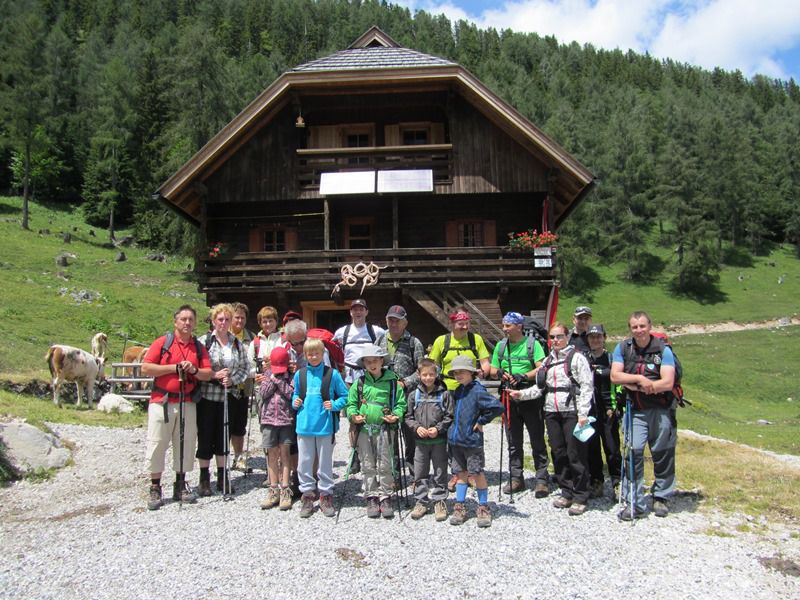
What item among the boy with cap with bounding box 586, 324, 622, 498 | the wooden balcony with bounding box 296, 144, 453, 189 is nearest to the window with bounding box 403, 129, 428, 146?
the wooden balcony with bounding box 296, 144, 453, 189

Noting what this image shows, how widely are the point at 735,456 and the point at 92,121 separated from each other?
6883 cm

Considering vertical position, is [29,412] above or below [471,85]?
below

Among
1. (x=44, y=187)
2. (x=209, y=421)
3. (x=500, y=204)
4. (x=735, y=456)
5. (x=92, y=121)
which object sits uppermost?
(x=92, y=121)

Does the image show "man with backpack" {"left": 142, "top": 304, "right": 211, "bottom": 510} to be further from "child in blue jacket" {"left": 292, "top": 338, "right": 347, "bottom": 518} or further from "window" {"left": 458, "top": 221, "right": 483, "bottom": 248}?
"window" {"left": 458, "top": 221, "right": 483, "bottom": 248}

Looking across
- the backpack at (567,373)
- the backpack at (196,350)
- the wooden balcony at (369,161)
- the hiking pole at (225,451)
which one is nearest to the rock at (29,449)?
the backpack at (196,350)

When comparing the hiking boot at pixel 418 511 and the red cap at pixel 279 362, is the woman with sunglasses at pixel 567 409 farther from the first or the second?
the red cap at pixel 279 362

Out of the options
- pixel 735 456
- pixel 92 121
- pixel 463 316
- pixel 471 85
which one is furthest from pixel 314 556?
pixel 92 121

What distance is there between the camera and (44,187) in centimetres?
5425

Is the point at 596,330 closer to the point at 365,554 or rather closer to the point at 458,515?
the point at 458,515

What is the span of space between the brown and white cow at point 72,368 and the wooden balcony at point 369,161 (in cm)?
740

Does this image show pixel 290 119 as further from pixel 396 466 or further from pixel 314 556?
pixel 314 556

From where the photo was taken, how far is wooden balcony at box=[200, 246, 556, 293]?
1570cm

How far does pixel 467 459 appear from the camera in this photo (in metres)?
5.89

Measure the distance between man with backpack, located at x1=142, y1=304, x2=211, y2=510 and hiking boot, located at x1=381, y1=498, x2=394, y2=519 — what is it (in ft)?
7.37
